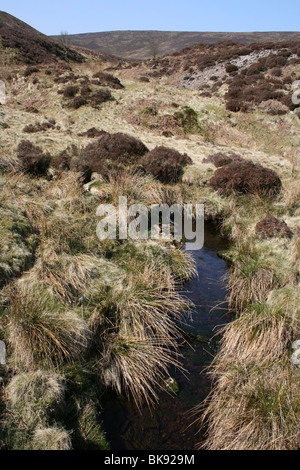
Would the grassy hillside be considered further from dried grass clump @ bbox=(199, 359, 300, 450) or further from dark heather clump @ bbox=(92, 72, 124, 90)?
dried grass clump @ bbox=(199, 359, 300, 450)

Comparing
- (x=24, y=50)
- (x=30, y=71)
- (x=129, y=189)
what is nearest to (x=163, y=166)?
(x=129, y=189)

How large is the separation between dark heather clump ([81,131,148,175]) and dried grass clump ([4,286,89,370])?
6.77m

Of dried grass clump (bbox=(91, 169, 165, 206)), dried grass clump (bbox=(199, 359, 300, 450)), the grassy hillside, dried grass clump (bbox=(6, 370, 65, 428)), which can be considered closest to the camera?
dried grass clump (bbox=(199, 359, 300, 450))

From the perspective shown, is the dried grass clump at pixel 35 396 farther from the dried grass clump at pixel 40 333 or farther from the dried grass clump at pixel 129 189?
the dried grass clump at pixel 129 189

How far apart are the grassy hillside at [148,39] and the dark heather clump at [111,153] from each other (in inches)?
3540

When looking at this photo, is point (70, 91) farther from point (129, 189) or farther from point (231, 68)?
point (231, 68)

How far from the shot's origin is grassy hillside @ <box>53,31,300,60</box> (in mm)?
95562

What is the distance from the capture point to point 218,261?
9.27 metres

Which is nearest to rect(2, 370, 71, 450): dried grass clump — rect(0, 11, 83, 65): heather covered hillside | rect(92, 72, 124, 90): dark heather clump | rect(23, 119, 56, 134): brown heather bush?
rect(23, 119, 56, 134): brown heather bush

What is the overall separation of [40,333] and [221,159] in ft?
35.9

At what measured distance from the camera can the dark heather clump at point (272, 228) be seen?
8.83 m

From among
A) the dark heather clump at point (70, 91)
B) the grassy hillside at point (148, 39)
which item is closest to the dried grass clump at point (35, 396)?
the dark heather clump at point (70, 91)
